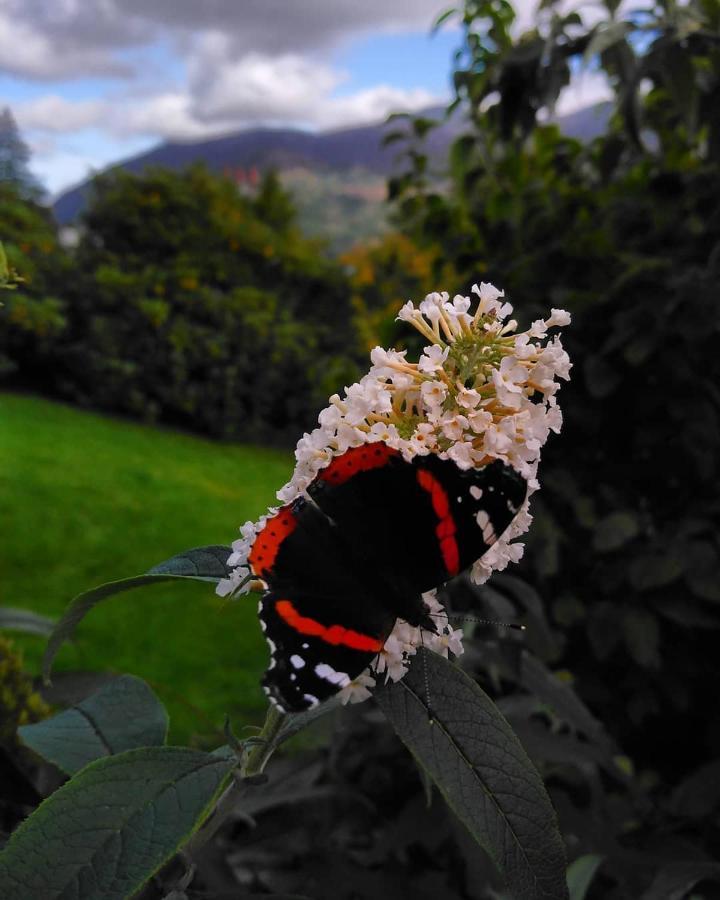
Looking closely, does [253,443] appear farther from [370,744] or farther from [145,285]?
[370,744]

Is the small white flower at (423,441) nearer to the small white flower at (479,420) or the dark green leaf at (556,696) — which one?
the small white flower at (479,420)

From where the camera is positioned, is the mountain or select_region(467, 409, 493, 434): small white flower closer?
select_region(467, 409, 493, 434): small white flower

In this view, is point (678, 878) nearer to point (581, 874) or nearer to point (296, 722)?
point (581, 874)

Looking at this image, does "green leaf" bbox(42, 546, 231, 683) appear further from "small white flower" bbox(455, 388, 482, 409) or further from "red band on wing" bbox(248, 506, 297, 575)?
"small white flower" bbox(455, 388, 482, 409)

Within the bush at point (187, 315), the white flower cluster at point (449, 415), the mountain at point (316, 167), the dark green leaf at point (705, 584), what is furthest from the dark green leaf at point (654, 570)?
the mountain at point (316, 167)

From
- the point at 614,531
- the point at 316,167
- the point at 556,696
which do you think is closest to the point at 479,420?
the point at 556,696

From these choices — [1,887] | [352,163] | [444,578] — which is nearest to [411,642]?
[444,578]

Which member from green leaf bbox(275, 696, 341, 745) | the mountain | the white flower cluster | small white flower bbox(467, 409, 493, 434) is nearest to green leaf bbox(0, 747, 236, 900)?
green leaf bbox(275, 696, 341, 745)
